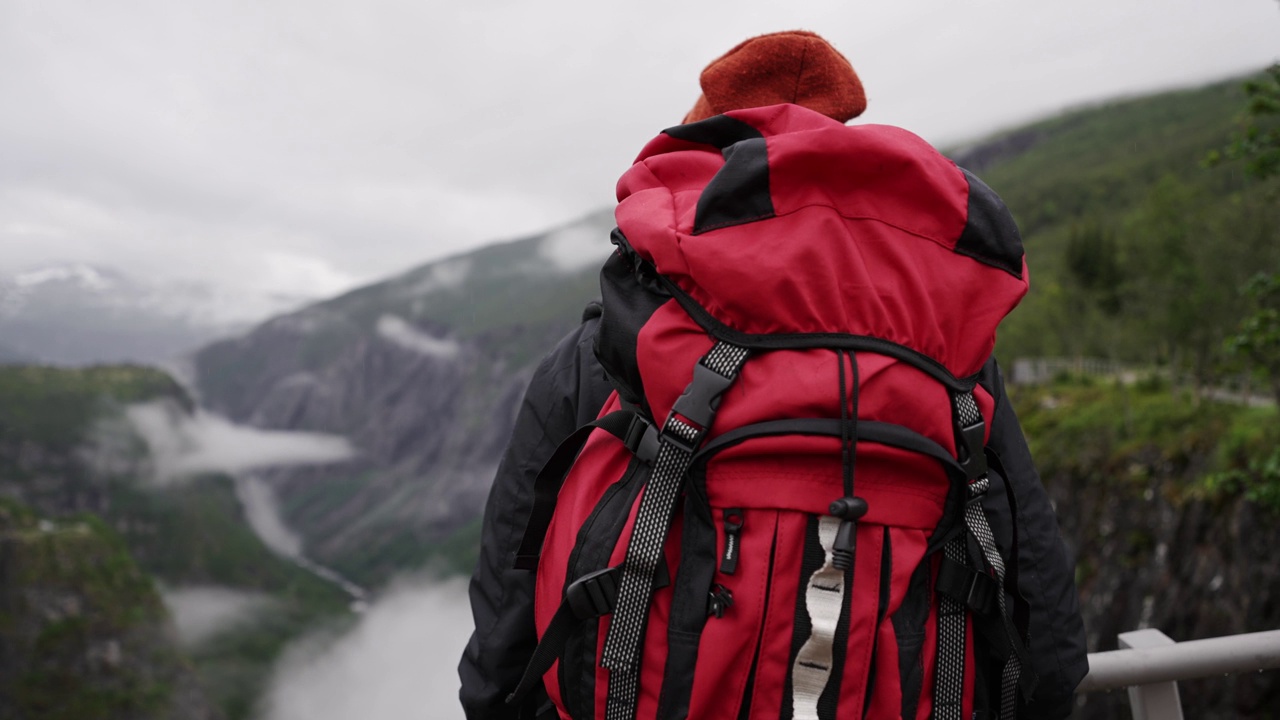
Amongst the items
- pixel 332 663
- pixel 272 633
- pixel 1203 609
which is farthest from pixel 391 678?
pixel 1203 609

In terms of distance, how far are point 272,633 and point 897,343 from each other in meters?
176

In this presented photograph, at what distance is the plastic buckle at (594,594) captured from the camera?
1461 millimetres

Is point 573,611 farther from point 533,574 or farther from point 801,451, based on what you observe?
point 801,451

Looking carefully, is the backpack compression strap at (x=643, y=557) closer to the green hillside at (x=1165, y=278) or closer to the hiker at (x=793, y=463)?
the hiker at (x=793, y=463)

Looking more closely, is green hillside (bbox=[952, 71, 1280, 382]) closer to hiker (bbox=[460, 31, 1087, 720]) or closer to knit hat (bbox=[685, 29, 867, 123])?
knit hat (bbox=[685, 29, 867, 123])

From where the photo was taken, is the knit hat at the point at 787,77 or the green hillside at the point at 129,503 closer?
the knit hat at the point at 787,77

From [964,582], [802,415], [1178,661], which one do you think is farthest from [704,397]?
[1178,661]

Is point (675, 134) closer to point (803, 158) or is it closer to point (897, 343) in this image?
point (803, 158)

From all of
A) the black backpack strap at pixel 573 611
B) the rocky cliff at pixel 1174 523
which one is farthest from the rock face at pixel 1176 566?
the black backpack strap at pixel 573 611


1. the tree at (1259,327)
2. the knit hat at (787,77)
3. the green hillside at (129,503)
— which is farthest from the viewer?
the green hillside at (129,503)

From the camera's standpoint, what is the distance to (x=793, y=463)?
1.40 meters

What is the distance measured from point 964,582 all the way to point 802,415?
51 cm

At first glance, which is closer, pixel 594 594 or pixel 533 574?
pixel 594 594

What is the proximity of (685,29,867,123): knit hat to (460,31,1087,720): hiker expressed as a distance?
41 centimetres
